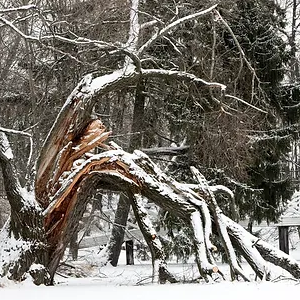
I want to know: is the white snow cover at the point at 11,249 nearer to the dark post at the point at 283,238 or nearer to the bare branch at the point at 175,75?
the bare branch at the point at 175,75

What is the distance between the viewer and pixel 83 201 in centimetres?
898

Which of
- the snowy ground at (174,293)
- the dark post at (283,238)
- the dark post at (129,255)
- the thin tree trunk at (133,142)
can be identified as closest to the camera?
the snowy ground at (174,293)

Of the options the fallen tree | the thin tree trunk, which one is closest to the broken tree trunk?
the fallen tree

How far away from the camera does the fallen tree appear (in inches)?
323

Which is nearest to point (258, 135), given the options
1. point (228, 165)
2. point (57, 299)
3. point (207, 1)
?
point (228, 165)

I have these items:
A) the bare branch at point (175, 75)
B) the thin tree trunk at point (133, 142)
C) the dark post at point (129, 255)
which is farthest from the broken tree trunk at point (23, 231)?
the dark post at point (129, 255)

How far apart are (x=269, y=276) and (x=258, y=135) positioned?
7.57 meters

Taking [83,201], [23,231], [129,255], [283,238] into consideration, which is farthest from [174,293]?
[283,238]

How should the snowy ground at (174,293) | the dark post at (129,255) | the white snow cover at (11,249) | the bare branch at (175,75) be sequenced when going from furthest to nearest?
1. the dark post at (129,255)
2. the bare branch at (175,75)
3. the white snow cover at (11,249)
4. the snowy ground at (174,293)

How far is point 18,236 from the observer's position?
8.32 metres

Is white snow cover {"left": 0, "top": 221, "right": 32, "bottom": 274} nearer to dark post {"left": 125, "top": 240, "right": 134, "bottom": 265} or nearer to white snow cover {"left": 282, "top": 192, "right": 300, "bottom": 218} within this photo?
dark post {"left": 125, "top": 240, "right": 134, "bottom": 265}

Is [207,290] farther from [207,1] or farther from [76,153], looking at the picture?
[207,1]

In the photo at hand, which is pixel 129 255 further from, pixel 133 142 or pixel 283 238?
pixel 283 238

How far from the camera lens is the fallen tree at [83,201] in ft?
26.9
